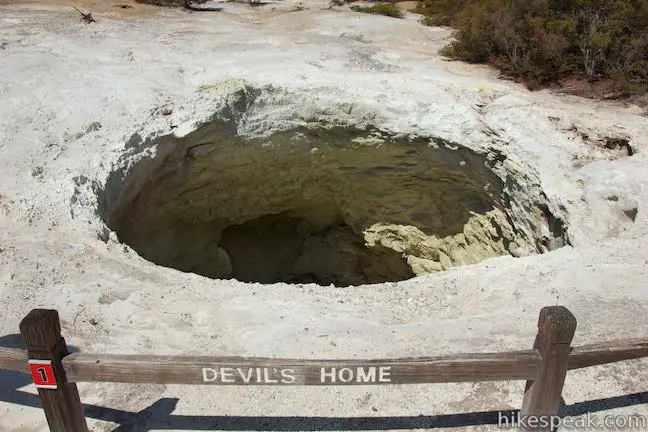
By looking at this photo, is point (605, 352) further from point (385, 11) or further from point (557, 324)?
point (385, 11)

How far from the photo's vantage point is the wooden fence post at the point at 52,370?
3.00 meters

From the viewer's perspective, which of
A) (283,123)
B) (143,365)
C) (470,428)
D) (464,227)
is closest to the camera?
(143,365)

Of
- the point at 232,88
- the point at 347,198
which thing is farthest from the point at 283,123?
the point at 347,198

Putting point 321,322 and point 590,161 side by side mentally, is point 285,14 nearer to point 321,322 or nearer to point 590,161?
point 590,161

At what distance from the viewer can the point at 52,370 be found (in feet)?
10.3

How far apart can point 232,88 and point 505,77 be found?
17.2 feet

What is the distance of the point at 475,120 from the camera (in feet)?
26.9

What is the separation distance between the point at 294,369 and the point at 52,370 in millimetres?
1418

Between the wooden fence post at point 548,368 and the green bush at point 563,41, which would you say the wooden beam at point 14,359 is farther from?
the green bush at point 563,41

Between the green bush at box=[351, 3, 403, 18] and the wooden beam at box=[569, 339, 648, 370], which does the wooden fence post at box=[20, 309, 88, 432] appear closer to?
the wooden beam at box=[569, 339, 648, 370]

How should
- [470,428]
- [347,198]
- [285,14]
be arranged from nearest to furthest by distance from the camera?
[470,428], [347,198], [285,14]

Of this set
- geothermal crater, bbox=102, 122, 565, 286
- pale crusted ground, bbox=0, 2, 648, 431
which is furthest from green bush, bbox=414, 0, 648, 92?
geothermal crater, bbox=102, 122, 565, 286

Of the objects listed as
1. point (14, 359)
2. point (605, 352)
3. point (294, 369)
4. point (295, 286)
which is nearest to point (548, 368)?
point (605, 352)

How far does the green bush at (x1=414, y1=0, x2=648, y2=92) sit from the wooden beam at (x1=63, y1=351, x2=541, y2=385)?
7.90 meters
